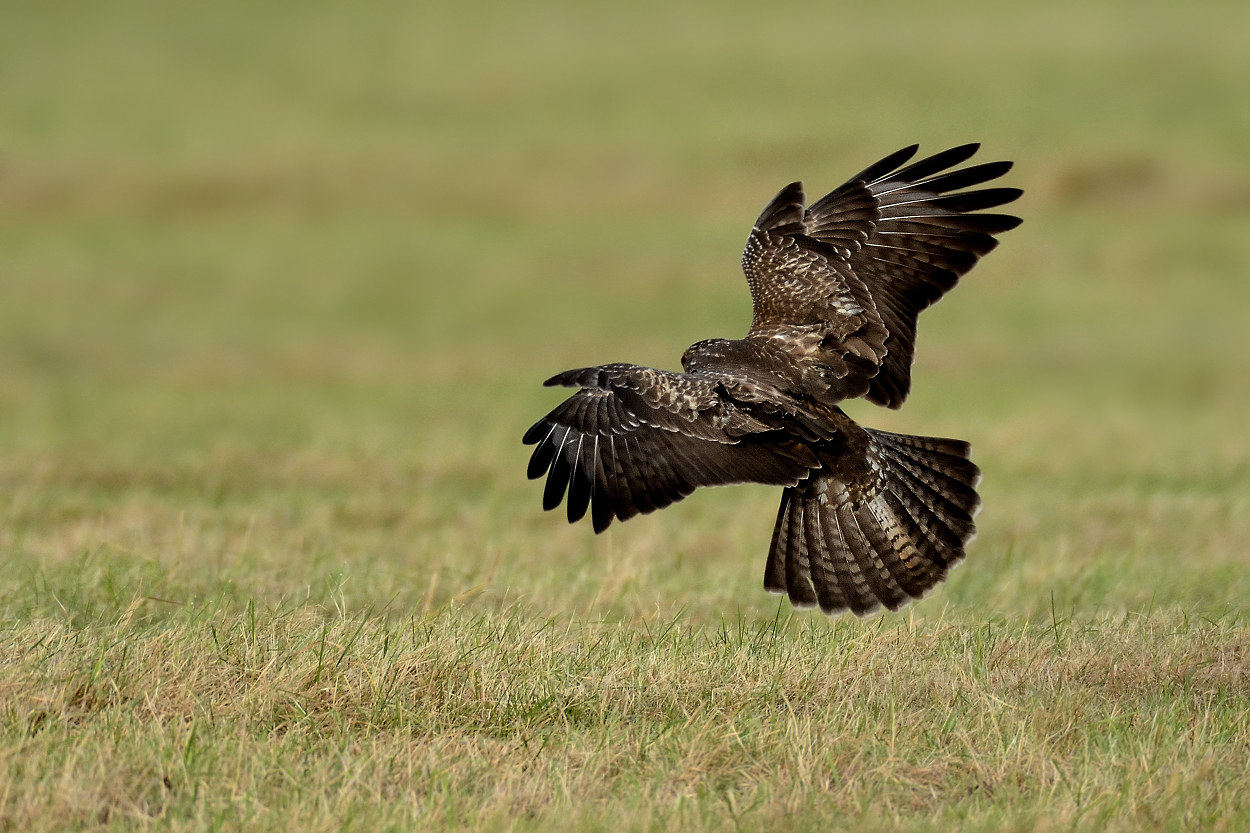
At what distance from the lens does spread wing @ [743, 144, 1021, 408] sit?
24.1ft

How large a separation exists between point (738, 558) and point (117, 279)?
1796 centimetres

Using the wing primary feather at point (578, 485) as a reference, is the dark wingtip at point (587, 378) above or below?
above

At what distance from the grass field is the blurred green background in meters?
0.09

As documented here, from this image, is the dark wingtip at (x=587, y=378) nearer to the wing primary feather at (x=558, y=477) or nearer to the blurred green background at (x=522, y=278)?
the wing primary feather at (x=558, y=477)

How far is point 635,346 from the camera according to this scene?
2008cm

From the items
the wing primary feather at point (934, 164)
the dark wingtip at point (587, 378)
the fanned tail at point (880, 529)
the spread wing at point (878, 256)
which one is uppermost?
the wing primary feather at point (934, 164)

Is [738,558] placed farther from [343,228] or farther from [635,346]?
[343,228]

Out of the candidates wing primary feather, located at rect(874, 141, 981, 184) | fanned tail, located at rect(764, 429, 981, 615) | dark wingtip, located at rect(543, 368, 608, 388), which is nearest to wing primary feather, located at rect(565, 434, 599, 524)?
dark wingtip, located at rect(543, 368, 608, 388)

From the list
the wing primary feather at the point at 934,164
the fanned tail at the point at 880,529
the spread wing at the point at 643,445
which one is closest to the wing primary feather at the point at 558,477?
the spread wing at the point at 643,445

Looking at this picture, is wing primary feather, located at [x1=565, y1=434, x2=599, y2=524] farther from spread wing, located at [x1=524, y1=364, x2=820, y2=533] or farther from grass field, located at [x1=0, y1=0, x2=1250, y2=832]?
grass field, located at [x1=0, y1=0, x2=1250, y2=832]

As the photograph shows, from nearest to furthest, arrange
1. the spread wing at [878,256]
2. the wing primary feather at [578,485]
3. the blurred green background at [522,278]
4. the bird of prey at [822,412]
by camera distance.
→ the wing primary feather at [578,485] < the bird of prey at [822,412] < the spread wing at [878,256] < the blurred green background at [522,278]

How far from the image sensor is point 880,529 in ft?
22.6

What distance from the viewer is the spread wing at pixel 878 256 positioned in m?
7.36

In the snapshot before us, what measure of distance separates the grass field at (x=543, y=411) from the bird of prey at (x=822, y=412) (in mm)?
448
